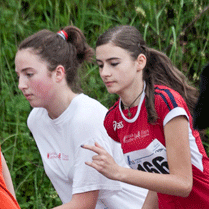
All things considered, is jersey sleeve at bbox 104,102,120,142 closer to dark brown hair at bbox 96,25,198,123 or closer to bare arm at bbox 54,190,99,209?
dark brown hair at bbox 96,25,198,123

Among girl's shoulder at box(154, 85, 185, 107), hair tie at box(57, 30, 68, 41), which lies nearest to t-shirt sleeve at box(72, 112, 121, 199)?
girl's shoulder at box(154, 85, 185, 107)

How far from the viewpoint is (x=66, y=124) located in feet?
8.89

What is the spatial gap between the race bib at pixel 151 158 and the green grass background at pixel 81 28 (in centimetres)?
154

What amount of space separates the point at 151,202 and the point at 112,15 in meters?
2.77

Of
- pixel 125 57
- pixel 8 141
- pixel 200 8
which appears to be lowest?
pixel 8 141

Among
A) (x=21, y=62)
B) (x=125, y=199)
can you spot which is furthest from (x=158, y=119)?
(x=21, y=62)

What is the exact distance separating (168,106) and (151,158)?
0.90 feet

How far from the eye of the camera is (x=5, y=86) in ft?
13.6

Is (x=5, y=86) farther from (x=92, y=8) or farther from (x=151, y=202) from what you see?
(x=151, y=202)

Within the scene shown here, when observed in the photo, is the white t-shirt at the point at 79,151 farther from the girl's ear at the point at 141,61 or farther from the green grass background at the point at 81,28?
the green grass background at the point at 81,28

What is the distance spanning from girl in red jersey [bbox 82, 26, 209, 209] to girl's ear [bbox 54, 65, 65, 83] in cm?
42

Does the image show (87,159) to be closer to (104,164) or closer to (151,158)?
(151,158)

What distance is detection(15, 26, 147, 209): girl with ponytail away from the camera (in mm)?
2572

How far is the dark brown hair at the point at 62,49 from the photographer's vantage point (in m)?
2.72
